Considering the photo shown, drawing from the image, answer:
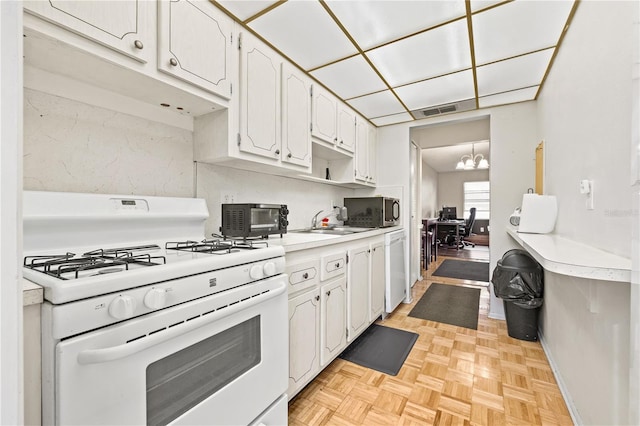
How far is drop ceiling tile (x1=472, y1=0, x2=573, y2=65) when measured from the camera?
4.80 ft

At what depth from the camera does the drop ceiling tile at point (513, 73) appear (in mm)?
1959

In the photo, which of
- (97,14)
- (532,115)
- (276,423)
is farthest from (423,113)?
(276,423)

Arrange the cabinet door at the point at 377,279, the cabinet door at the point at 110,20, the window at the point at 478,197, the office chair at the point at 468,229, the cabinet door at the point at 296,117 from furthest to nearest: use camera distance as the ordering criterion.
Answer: the window at the point at 478,197
the office chair at the point at 468,229
the cabinet door at the point at 377,279
the cabinet door at the point at 296,117
the cabinet door at the point at 110,20

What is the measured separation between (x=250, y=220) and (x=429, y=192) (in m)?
7.22

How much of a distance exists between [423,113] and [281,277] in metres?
2.59

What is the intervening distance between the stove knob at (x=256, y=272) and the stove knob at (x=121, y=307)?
1.46 feet

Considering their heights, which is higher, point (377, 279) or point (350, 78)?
point (350, 78)

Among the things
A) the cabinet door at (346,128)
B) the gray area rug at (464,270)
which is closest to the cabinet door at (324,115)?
the cabinet door at (346,128)

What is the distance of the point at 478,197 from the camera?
865 centimetres

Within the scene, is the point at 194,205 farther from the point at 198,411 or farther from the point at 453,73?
the point at 453,73

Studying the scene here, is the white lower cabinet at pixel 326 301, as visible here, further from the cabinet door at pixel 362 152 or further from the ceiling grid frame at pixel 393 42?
the ceiling grid frame at pixel 393 42

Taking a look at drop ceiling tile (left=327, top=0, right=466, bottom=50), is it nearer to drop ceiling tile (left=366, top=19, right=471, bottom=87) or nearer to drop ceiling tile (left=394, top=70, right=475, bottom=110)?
drop ceiling tile (left=366, top=19, right=471, bottom=87)

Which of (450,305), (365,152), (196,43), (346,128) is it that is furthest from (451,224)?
(196,43)

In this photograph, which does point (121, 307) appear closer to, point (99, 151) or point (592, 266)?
point (99, 151)
